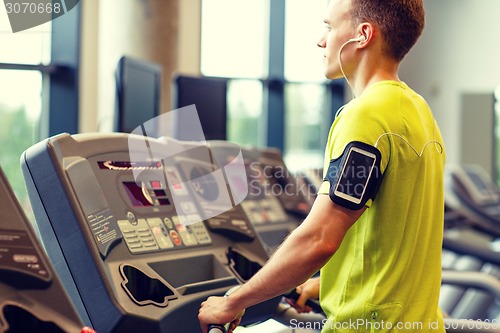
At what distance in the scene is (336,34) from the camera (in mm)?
1649

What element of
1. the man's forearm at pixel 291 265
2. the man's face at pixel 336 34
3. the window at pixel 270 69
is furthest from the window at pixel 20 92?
the man's forearm at pixel 291 265

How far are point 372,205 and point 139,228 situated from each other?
564 mm

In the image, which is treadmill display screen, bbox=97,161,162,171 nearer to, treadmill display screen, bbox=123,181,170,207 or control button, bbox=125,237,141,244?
treadmill display screen, bbox=123,181,170,207

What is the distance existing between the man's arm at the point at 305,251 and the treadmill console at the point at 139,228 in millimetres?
244

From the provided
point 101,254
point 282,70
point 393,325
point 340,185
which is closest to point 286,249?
point 340,185

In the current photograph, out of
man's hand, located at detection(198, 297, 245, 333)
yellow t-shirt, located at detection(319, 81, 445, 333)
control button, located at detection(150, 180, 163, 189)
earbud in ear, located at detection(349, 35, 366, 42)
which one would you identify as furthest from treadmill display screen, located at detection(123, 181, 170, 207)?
earbud in ear, located at detection(349, 35, 366, 42)

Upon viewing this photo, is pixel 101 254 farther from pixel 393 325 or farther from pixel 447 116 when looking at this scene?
pixel 447 116

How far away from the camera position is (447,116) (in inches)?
283

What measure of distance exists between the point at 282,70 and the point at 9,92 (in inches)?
112

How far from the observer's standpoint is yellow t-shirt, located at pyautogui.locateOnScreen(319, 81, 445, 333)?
4.91 feet

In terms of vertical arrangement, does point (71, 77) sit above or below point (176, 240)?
above

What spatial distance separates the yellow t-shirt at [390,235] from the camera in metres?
1.50

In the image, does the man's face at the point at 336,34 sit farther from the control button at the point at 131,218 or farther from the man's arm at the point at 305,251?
the control button at the point at 131,218

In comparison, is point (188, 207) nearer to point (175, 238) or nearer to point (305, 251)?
point (175, 238)
